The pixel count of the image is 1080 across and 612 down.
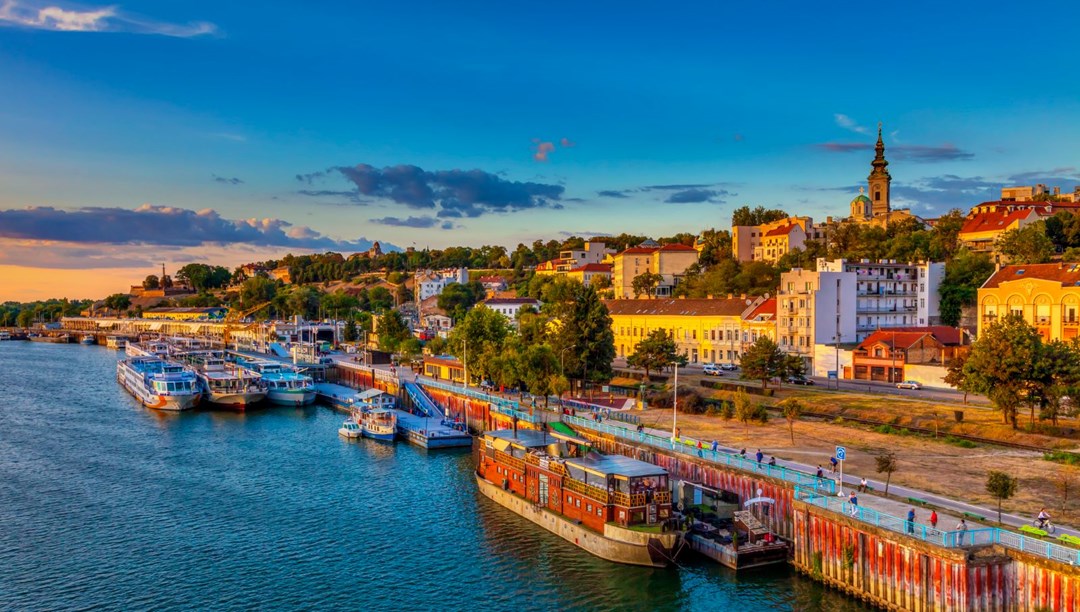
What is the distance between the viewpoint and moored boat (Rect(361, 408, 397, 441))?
7356 centimetres

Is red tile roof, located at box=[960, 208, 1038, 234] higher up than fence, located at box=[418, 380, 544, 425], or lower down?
higher up

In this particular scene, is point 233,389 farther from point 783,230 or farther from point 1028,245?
point 783,230

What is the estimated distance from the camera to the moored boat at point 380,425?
241 feet

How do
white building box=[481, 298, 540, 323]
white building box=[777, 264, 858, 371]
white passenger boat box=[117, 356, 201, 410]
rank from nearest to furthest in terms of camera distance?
1. white building box=[777, 264, 858, 371]
2. white passenger boat box=[117, 356, 201, 410]
3. white building box=[481, 298, 540, 323]

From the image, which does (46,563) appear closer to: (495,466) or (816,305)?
(495,466)

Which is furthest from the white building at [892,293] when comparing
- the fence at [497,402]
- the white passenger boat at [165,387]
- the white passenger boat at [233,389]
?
the white passenger boat at [165,387]

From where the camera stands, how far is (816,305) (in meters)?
91.6

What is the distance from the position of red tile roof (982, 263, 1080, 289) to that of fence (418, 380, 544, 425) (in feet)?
180

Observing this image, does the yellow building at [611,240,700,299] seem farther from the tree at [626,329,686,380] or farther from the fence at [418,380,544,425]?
the fence at [418,380,544,425]

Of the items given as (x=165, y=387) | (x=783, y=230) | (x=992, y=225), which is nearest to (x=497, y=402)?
(x=165, y=387)

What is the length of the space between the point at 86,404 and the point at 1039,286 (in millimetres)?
105933

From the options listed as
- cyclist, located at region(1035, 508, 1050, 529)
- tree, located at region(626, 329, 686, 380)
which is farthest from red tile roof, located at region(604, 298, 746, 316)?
cyclist, located at region(1035, 508, 1050, 529)

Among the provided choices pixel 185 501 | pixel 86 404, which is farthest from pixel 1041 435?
pixel 86 404

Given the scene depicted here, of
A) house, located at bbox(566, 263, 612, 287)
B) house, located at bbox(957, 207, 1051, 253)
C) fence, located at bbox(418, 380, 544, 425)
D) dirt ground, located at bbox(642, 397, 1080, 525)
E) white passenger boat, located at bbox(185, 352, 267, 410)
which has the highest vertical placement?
house, located at bbox(957, 207, 1051, 253)
